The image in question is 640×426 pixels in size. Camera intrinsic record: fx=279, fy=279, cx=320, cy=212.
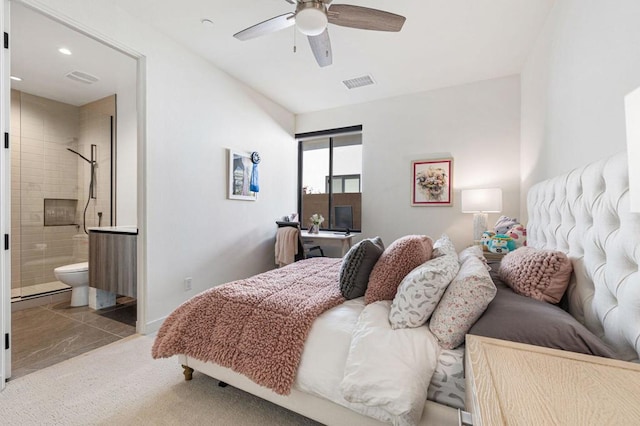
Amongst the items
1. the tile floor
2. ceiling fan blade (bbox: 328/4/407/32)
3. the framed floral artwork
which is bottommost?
the tile floor

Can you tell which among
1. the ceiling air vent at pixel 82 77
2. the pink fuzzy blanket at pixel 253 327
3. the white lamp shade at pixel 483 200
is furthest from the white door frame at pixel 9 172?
the white lamp shade at pixel 483 200

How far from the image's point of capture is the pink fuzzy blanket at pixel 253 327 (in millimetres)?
1318

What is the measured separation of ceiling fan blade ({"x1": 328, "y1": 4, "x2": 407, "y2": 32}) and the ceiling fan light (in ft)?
0.59

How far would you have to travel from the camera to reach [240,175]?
3.52 metres

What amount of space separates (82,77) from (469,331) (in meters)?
4.47

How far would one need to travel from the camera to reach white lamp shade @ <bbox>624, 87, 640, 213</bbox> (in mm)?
537

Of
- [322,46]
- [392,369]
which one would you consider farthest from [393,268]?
[322,46]

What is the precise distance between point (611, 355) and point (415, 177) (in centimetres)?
306

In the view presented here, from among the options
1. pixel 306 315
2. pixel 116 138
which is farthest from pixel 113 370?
pixel 116 138

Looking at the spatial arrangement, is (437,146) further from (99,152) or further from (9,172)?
(99,152)

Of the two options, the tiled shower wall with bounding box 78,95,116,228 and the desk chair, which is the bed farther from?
the tiled shower wall with bounding box 78,95,116,228

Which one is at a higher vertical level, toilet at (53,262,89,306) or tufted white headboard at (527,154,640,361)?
tufted white headboard at (527,154,640,361)

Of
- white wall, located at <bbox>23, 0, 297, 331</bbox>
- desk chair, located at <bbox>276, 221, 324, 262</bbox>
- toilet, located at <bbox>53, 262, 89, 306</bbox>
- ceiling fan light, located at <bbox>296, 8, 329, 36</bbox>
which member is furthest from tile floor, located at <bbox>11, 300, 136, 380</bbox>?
ceiling fan light, located at <bbox>296, 8, 329, 36</bbox>

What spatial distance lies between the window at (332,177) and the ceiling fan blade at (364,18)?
2298 mm
